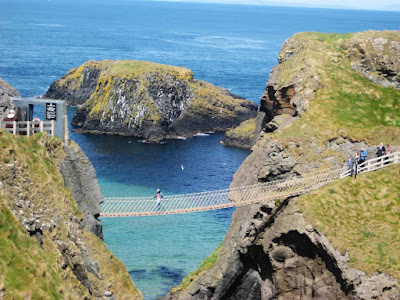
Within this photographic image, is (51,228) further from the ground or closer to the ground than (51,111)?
closer to the ground

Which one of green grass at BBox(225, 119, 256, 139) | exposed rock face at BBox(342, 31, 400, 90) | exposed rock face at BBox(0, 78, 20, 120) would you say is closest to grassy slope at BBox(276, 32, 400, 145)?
exposed rock face at BBox(342, 31, 400, 90)

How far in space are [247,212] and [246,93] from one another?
298 ft

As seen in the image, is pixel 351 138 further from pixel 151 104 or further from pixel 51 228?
pixel 151 104

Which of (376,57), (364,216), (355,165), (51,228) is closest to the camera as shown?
(51,228)

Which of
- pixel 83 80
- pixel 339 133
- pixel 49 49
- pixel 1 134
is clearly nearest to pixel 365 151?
pixel 339 133

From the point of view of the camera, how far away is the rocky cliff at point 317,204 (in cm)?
3625

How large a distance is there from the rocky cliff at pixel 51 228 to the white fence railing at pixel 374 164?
48.9 ft

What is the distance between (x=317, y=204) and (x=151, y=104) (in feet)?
222

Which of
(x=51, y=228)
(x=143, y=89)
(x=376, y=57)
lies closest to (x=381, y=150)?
(x=376, y=57)

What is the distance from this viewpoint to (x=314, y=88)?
48469 mm

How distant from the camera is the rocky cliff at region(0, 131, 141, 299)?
24562mm

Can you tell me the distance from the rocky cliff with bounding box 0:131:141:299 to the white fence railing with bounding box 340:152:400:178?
14915 millimetres

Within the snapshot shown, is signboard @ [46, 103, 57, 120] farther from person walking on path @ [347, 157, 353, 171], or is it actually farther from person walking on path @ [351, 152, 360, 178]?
person walking on path @ [347, 157, 353, 171]

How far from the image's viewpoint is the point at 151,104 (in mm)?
104250
